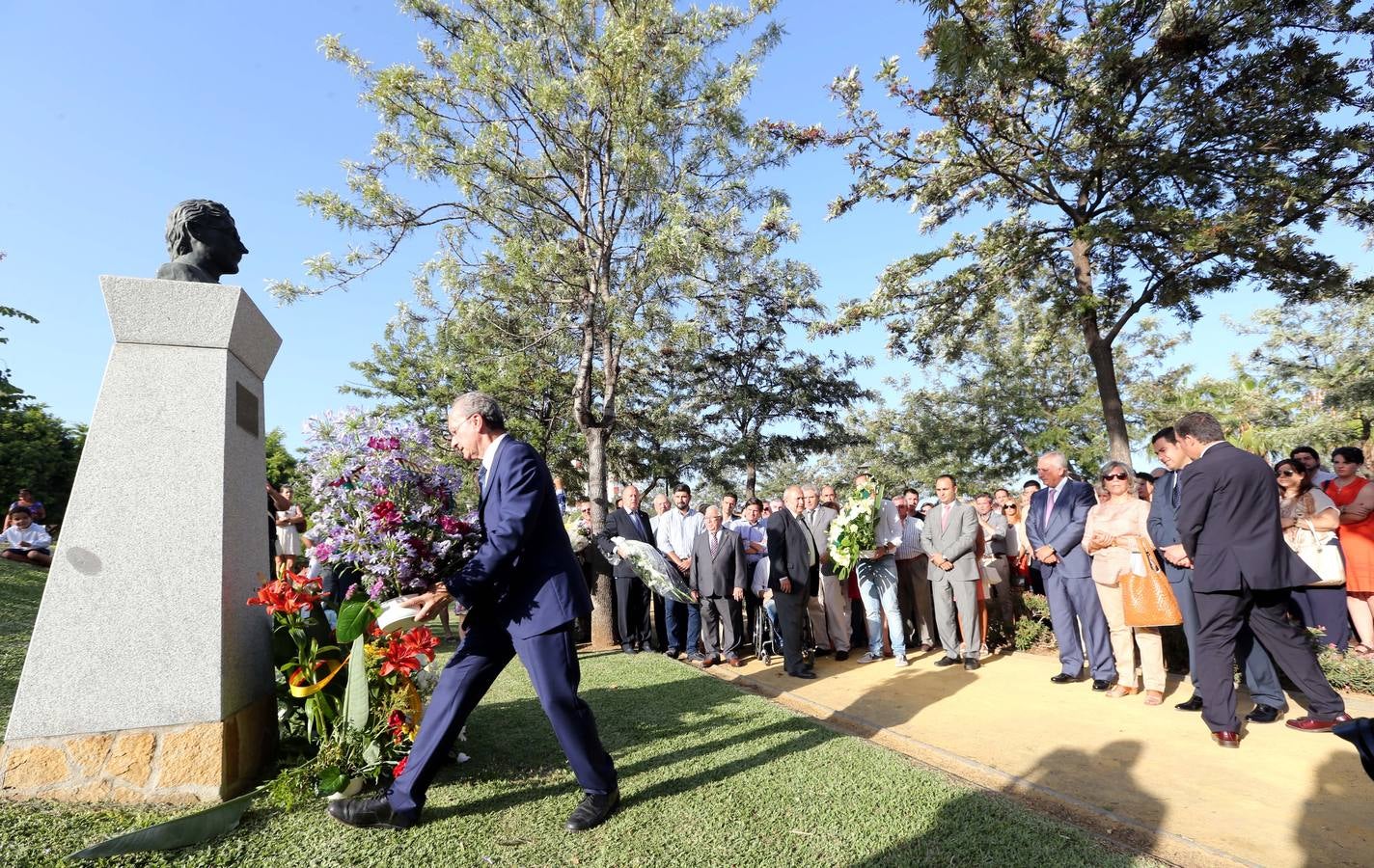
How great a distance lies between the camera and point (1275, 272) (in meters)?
10.9

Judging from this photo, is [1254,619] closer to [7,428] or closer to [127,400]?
[127,400]

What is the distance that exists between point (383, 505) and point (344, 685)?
1.20 meters

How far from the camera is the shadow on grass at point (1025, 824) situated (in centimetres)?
A: 307

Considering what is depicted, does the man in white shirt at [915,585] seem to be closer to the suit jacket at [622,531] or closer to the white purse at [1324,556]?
the suit jacket at [622,531]

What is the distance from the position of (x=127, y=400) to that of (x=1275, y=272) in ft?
47.0

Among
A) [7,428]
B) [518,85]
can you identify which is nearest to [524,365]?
[518,85]

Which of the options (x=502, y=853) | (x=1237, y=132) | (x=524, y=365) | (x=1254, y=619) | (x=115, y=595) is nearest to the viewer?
(x=502, y=853)

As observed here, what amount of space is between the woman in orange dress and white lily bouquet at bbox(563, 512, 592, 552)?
26.1 feet

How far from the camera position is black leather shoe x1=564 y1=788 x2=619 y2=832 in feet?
10.9

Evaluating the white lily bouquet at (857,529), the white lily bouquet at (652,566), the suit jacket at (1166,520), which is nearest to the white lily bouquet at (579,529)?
the white lily bouquet at (652,566)

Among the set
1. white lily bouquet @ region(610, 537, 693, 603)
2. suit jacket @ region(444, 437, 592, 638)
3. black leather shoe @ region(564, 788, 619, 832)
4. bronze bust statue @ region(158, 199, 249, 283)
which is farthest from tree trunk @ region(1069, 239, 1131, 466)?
bronze bust statue @ region(158, 199, 249, 283)

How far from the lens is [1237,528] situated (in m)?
4.71

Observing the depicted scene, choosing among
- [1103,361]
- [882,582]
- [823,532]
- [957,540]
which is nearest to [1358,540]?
[957,540]

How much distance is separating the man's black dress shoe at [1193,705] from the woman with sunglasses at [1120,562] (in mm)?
242
